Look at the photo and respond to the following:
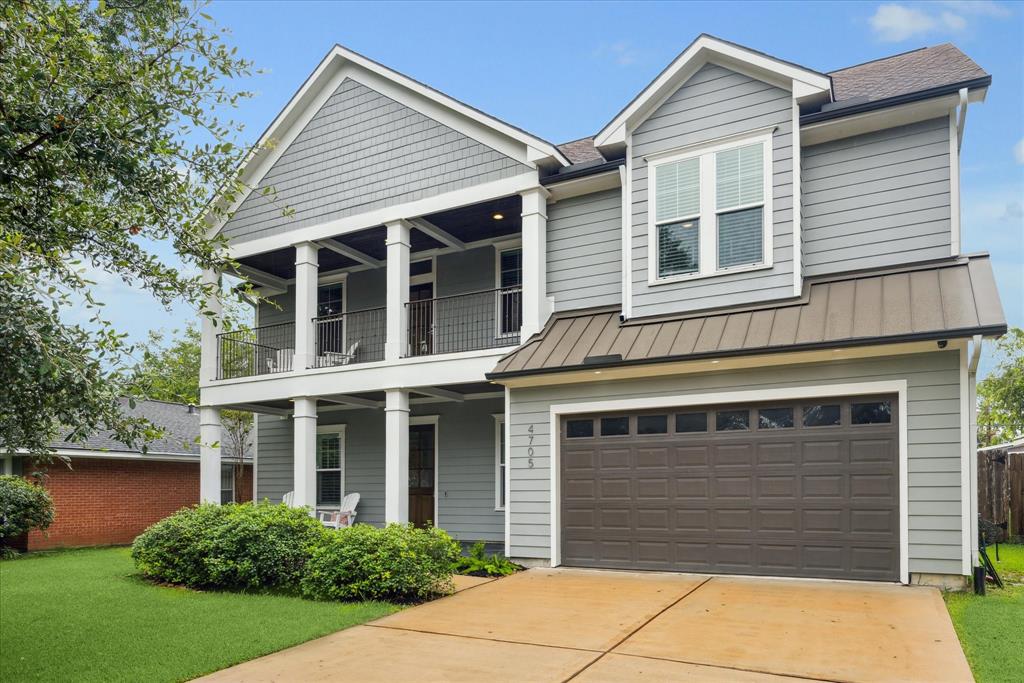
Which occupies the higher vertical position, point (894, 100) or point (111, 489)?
point (894, 100)

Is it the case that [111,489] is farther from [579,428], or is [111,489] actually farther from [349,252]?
[579,428]

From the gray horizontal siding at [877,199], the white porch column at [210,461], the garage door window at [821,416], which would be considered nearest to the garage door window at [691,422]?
the garage door window at [821,416]

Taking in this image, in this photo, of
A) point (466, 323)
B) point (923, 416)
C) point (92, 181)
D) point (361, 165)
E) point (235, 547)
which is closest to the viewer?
point (92, 181)

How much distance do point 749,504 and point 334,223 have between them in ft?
29.6

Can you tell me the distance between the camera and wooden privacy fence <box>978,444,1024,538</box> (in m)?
15.7

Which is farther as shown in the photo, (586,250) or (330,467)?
(330,467)

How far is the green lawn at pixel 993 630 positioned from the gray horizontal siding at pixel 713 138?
429 cm

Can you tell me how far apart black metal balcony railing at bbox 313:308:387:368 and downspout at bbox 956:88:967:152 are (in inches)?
418

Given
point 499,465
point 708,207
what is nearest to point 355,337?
point 499,465

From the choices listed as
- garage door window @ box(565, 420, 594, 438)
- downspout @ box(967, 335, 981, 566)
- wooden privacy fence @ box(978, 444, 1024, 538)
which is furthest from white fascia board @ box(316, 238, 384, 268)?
wooden privacy fence @ box(978, 444, 1024, 538)

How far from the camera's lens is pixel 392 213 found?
45.6 ft

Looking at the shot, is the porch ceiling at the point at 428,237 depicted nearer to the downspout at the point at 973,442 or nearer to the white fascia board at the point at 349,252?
the white fascia board at the point at 349,252

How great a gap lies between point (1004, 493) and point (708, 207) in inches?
395

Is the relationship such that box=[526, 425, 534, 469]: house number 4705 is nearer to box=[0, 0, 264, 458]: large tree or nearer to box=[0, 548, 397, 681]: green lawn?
box=[0, 548, 397, 681]: green lawn
